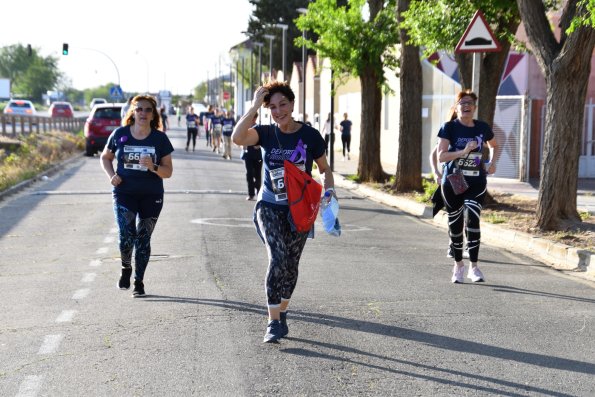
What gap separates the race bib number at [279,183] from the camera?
669cm

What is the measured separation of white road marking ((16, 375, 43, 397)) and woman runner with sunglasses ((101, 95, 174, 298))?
2730mm

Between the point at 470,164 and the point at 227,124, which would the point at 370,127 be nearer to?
the point at 227,124

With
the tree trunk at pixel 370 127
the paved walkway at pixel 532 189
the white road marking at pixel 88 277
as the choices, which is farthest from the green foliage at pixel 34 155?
the white road marking at pixel 88 277

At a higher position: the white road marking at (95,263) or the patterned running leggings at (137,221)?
the patterned running leggings at (137,221)

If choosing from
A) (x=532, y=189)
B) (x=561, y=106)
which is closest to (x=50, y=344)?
(x=561, y=106)

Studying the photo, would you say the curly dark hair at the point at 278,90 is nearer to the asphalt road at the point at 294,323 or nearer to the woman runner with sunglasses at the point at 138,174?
the asphalt road at the point at 294,323

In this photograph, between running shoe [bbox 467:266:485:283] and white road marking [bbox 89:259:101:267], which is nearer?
running shoe [bbox 467:266:485:283]

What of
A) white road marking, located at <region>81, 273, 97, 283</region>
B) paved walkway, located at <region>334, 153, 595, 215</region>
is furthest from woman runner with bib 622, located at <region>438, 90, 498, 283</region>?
paved walkway, located at <region>334, 153, 595, 215</region>

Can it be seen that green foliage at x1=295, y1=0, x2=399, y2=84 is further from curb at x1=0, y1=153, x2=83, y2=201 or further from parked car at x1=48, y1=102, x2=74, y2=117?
parked car at x1=48, y1=102, x2=74, y2=117

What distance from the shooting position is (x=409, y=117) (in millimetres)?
20250

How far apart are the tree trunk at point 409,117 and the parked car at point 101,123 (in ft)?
50.8

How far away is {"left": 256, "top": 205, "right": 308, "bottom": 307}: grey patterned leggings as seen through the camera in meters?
6.76

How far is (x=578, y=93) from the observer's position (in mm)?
12664

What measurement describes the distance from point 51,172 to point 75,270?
1700 cm
